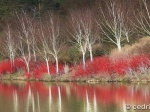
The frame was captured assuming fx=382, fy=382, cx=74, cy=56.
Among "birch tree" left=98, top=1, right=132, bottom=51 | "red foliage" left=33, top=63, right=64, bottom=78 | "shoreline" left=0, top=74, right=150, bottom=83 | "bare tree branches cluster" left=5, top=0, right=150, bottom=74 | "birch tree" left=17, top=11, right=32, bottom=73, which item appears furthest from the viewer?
"birch tree" left=17, top=11, right=32, bottom=73

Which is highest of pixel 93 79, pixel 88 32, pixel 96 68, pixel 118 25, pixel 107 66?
pixel 118 25

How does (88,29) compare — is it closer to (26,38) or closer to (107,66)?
(107,66)

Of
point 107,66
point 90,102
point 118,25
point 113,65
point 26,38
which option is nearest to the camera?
point 90,102

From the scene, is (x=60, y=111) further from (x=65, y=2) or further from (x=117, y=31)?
(x=65, y=2)

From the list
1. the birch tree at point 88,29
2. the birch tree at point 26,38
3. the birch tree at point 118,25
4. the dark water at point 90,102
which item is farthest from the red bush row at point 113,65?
the birch tree at point 26,38

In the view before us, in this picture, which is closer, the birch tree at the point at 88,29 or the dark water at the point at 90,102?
the dark water at the point at 90,102

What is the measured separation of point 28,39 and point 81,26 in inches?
584

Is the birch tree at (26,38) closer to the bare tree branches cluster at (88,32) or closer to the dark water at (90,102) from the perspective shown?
the bare tree branches cluster at (88,32)

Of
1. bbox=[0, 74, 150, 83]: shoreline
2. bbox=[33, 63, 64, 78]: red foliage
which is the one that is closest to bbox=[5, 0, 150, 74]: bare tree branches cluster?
bbox=[33, 63, 64, 78]: red foliage

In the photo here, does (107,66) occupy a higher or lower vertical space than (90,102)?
higher

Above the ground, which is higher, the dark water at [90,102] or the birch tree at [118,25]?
the birch tree at [118,25]

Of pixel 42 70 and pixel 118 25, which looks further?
pixel 42 70

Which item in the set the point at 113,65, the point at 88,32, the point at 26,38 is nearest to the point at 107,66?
the point at 113,65

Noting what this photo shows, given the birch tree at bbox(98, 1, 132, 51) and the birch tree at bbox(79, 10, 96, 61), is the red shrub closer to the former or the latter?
the birch tree at bbox(79, 10, 96, 61)
